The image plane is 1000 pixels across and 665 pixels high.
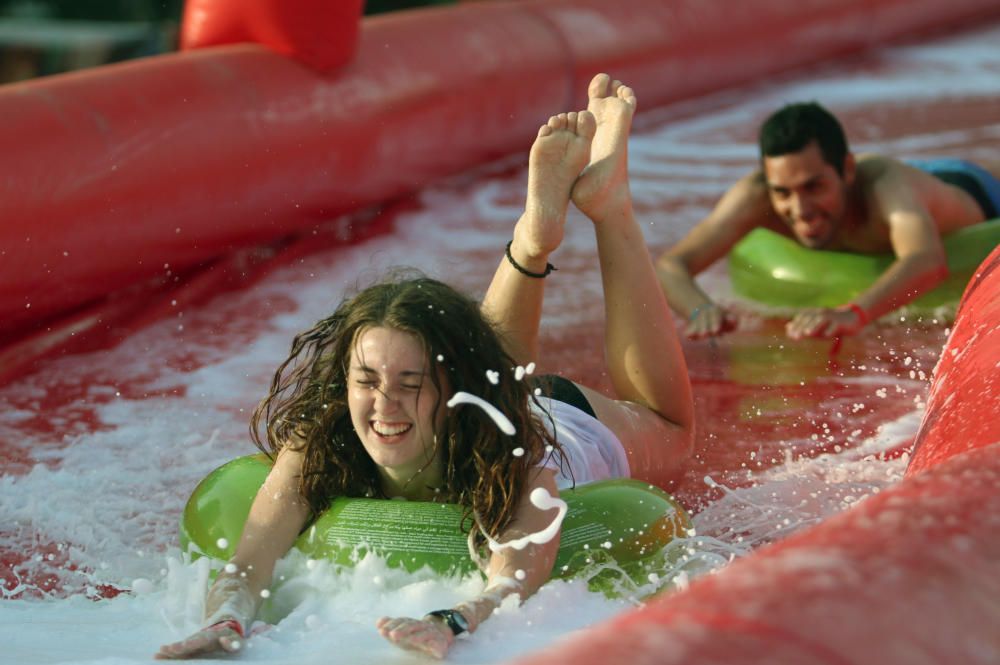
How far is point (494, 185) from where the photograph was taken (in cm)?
469

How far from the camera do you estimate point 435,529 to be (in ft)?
6.34

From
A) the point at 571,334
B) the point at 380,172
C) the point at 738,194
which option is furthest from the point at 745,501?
the point at 380,172

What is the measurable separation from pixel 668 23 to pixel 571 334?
255cm

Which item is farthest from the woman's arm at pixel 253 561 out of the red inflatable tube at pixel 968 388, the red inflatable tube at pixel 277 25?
the red inflatable tube at pixel 277 25

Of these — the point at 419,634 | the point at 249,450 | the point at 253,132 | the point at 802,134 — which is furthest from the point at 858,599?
the point at 253,132

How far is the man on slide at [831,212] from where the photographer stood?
320 cm

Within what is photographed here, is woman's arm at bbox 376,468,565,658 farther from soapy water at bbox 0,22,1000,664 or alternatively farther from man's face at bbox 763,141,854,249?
man's face at bbox 763,141,854,249

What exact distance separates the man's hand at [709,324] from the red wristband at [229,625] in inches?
59.6

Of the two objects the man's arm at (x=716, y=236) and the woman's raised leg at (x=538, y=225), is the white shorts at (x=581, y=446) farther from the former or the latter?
the man's arm at (x=716, y=236)

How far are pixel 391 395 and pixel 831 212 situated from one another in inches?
69.9

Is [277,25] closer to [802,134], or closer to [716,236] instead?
[716,236]

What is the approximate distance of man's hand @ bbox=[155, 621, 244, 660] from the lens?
1729 millimetres

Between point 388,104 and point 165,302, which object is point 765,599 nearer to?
point 165,302

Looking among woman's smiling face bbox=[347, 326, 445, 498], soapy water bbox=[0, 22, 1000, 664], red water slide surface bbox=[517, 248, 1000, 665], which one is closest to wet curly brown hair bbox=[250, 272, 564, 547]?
woman's smiling face bbox=[347, 326, 445, 498]
